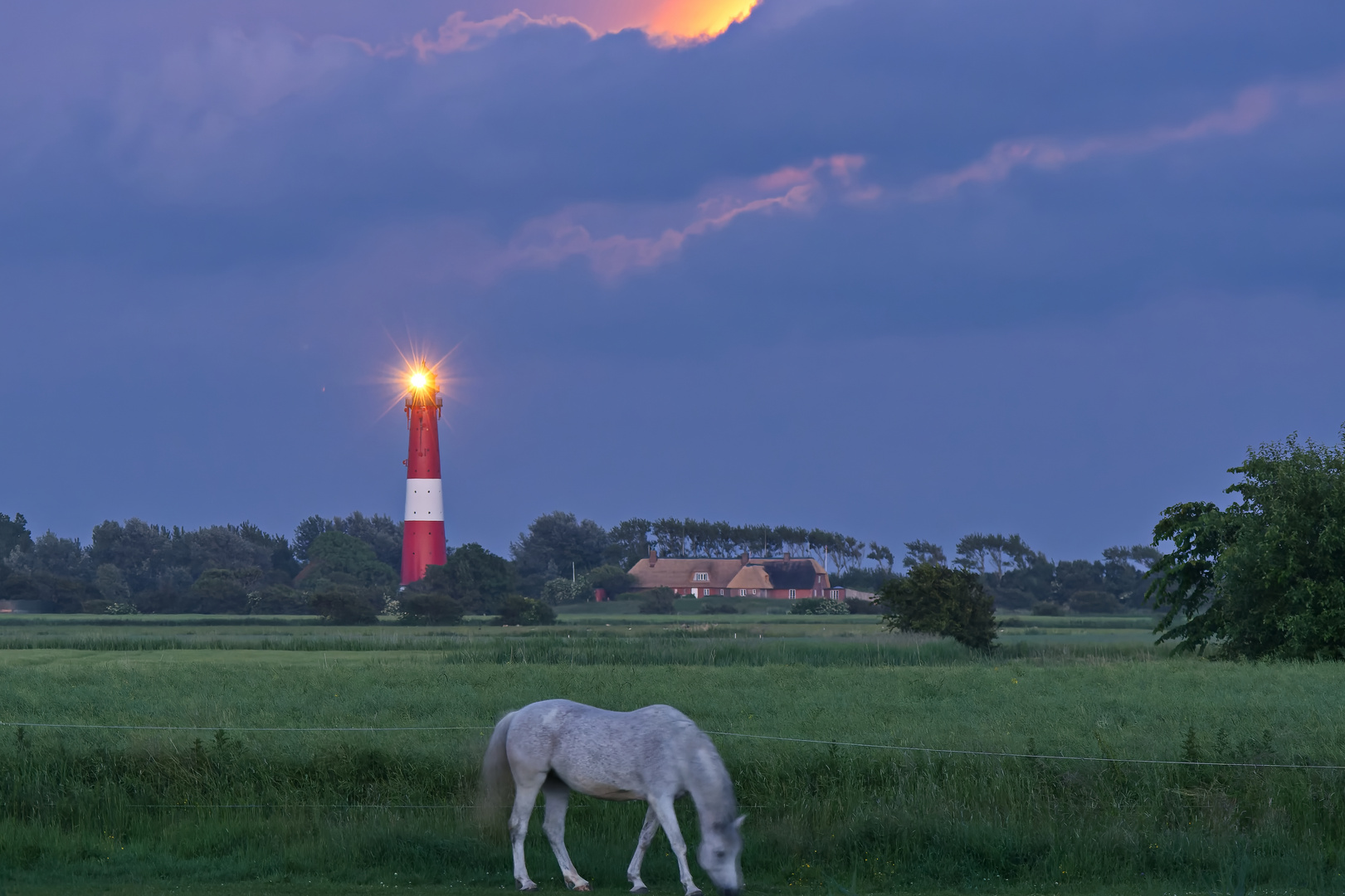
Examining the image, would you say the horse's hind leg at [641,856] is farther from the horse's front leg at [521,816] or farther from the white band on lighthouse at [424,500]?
the white band on lighthouse at [424,500]

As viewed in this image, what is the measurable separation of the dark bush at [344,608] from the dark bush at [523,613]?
31.7 feet

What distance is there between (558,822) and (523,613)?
77.6 meters

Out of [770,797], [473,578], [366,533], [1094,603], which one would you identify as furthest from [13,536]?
[770,797]

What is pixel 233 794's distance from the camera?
13969 mm

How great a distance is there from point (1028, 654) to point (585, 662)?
18293 millimetres

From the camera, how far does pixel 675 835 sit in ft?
31.0

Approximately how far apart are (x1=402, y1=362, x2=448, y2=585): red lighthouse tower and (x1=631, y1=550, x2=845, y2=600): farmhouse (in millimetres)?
43273

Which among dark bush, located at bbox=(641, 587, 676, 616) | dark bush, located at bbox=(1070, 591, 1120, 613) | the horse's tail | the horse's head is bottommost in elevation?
dark bush, located at bbox=(1070, 591, 1120, 613)

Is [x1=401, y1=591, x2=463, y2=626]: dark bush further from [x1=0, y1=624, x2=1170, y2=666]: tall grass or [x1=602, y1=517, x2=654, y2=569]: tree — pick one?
[x1=602, y1=517, x2=654, y2=569]: tree

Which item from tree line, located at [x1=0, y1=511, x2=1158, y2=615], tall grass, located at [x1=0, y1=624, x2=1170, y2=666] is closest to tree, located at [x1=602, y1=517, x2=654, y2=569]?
tree line, located at [x1=0, y1=511, x2=1158, y2=615]

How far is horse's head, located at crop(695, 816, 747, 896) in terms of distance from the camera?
9.11 metres

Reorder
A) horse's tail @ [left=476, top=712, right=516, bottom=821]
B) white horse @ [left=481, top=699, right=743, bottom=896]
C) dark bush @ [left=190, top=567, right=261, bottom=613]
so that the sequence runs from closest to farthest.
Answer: white horse @ [left=481, top=699, right=743, bottom=896]
horse's tail @ [left=476, top=712, right=516, bottom=821]
dark bush @ [left=190, top=567, right=261, bottom=613]

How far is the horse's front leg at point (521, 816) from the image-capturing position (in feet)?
33.3

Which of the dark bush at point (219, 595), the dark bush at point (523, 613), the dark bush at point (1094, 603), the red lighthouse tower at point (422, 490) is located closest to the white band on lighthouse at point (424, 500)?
the red lighthouse tower at point (422, 490)
